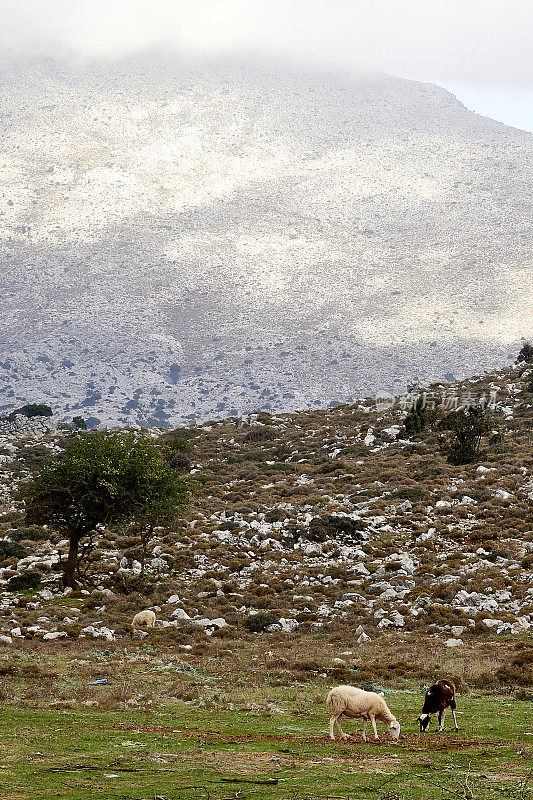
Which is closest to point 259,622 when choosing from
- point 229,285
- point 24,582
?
point 24,582

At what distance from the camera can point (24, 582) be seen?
94.0ft

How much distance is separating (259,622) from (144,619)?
3931 millimetres

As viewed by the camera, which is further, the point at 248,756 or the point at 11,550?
the point at 11,550

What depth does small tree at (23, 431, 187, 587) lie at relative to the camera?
2933 centimetres

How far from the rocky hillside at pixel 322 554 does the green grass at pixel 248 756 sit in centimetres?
960

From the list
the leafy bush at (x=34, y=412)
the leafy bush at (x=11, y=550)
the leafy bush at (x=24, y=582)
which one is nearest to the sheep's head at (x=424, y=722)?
the leafy bush at (x=24, y=582)

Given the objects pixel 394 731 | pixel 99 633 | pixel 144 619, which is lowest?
pixel 99 633

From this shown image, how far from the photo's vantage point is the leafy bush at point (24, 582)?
28.4 meters

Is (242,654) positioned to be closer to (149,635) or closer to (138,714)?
(149,635)

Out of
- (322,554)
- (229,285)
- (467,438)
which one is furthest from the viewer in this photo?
(229,285)

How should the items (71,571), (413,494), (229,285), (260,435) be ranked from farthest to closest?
(229,285) < (260,435) < (413,494) < (71,571)

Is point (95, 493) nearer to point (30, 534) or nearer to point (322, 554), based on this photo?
point (30, 534)

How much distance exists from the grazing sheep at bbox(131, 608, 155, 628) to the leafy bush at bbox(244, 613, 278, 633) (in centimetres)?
328

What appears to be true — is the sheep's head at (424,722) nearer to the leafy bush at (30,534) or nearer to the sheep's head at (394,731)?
the sheep's head at (394,731)
